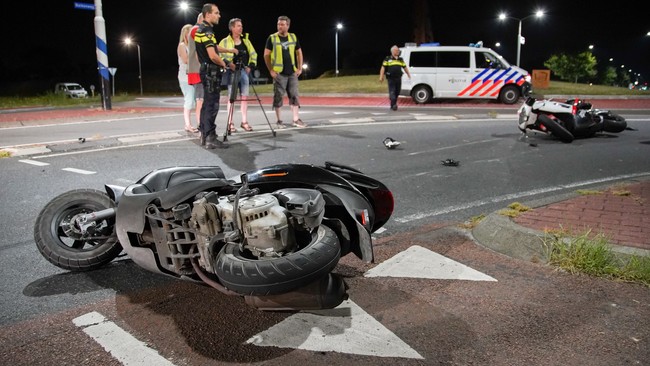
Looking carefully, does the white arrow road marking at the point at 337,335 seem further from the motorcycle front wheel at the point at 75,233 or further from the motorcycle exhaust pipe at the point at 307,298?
the motorcycle front wheel at the point at 75,233

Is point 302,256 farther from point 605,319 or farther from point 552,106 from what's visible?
point 552,106

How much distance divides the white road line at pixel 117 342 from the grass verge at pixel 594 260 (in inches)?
104

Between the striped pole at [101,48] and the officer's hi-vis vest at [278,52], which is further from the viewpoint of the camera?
the striped pole at [101,48]

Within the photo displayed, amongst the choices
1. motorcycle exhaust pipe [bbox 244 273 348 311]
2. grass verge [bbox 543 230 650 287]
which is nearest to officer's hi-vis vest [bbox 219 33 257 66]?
grass verge [bbox 543 230 650 287]

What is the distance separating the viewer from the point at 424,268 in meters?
3.73

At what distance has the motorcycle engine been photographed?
258 cm

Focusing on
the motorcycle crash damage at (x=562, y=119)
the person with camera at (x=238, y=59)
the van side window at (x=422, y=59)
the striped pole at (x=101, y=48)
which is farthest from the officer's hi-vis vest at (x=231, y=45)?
the van side window at (x=422, y=59)

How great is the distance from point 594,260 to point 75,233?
135 inches

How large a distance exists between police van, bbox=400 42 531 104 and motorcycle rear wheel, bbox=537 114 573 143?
31.2 feet

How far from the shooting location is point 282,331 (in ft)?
9.41

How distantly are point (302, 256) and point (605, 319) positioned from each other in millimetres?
1765

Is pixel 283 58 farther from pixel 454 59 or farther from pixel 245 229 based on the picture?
pixel 454 59

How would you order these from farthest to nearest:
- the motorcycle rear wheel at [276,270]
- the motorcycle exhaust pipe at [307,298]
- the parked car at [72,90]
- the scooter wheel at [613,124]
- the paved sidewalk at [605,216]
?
the parked car at [72,90] → the scooter wheel at [613,124] → the paved sidewalk at [605,216] → the motorcycle exhaust pipe at [307,298] → the motorcycle rear wheel at [276,270]

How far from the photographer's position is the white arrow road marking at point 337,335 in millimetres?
2674
